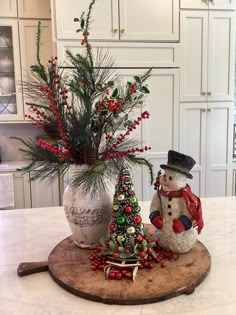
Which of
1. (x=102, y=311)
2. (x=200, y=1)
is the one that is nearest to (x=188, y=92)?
(x=200, y=1)

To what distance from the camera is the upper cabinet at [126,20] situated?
8.16ft

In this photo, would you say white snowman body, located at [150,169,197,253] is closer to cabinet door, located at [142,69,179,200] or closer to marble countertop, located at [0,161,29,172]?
cabinet door, located at [142,69,179,200]

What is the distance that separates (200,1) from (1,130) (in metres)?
2.15

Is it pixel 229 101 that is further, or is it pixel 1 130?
pixel 1 130

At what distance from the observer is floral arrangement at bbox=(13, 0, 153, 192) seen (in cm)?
87

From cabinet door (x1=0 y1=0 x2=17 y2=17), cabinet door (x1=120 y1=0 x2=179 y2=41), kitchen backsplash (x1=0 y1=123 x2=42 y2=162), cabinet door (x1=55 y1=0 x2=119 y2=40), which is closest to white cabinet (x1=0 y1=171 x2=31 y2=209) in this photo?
kitchen backsplash (x1=0 y1=123 x2=42 y2=162)

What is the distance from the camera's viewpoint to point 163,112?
2.75 meters

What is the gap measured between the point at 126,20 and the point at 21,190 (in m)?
1.66

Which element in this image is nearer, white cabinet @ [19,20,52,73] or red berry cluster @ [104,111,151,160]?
red berry cluster @ [104,111,151,160]

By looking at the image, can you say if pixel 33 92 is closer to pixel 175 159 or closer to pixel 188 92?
pixel 175 159

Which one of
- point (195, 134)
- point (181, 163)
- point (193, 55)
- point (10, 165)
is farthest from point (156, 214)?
point (10, 165)

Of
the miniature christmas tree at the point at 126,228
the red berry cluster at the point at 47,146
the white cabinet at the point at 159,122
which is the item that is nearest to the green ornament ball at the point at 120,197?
the miniature christmas tree at the point at 126,228

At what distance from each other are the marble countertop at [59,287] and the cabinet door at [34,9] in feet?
6.80

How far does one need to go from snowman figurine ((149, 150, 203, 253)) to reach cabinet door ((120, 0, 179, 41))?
1941 millimetres
